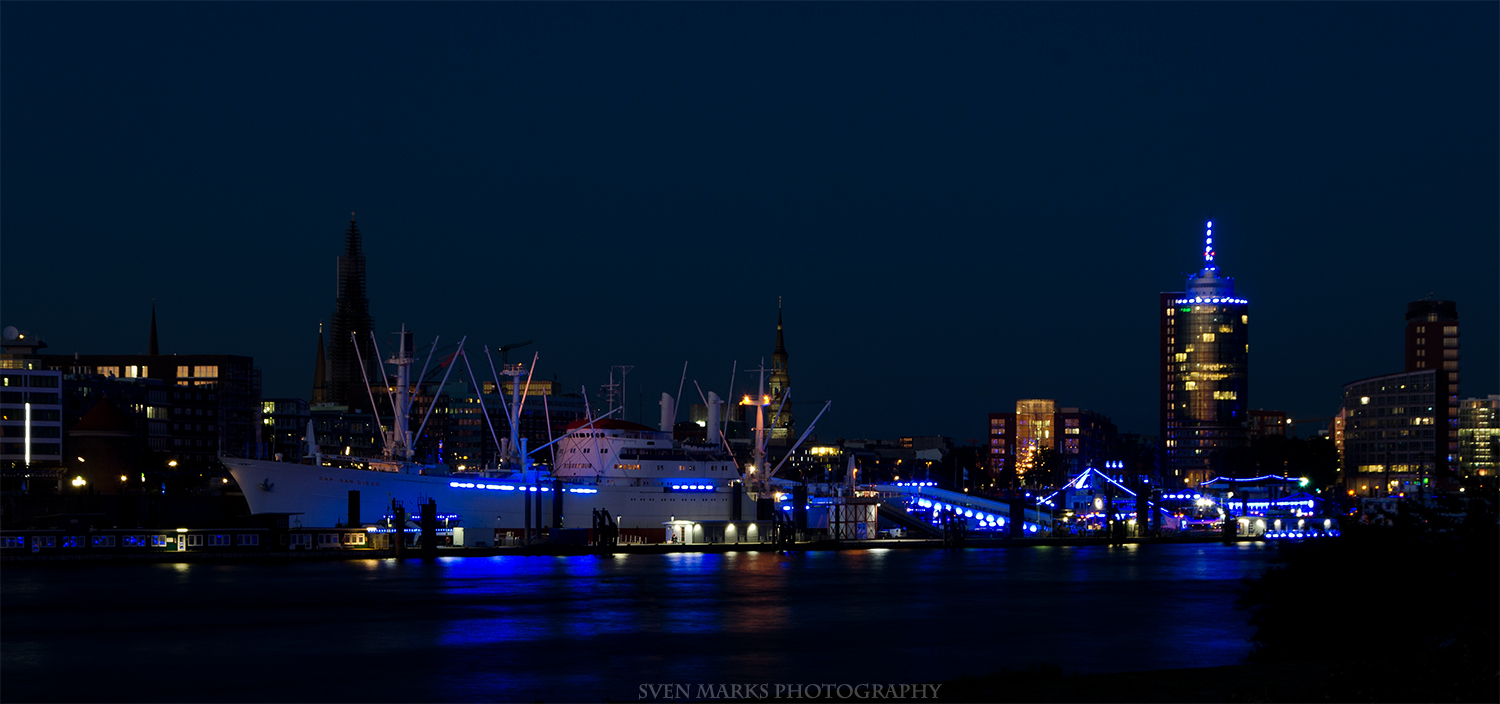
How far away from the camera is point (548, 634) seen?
4769 cm

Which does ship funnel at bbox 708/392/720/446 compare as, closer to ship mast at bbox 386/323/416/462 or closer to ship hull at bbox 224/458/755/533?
ship hull at bbox 224/458/755/533

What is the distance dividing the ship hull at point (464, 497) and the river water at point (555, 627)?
1445cm

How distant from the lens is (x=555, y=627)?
4972 cm

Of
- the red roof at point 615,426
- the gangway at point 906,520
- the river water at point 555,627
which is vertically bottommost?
A: the gangway at point 906,520

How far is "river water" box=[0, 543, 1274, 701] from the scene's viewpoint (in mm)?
38031

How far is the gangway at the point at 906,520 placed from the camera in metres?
A: 121

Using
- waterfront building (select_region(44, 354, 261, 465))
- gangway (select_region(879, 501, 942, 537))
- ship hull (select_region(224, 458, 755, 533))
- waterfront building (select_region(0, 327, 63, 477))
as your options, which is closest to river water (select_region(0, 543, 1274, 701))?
ship hull (select_region(224, 458, 755, 533))

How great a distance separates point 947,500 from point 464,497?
155 feet

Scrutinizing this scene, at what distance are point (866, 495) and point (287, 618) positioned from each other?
7535 cm

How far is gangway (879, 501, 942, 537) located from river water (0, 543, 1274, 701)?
120 ft

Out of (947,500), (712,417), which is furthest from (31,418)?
(947,500)

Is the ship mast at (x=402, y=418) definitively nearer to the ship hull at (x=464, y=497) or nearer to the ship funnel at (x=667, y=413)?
the ship hull at (x=464, y=497)

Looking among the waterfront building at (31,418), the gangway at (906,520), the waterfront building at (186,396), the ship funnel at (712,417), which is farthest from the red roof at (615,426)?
the waterfront building at (31,418)

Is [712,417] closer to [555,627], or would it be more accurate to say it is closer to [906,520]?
[906,520]
